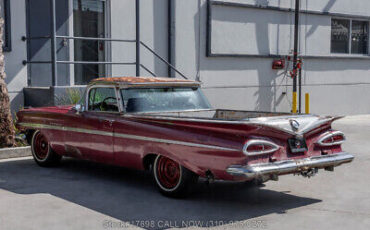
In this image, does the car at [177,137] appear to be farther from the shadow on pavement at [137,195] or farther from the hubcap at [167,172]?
the shadow on pavement at [137,195]

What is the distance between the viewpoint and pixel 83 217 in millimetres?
6055

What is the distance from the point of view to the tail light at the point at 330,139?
6738 millimetres

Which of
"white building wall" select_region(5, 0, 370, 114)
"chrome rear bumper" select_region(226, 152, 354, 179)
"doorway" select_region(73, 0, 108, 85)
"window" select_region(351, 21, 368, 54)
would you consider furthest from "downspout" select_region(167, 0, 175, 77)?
"chrome rear bumper" select_region(226, 152, 354, 179)

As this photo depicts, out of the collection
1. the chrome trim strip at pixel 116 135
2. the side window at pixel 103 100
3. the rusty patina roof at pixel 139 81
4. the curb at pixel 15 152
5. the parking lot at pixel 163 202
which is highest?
the rusty patina roof at pixel 139 81

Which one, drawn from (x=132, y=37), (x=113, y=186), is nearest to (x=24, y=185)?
(x=113, y=186)

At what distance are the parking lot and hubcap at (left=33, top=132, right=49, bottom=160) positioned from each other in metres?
0.30

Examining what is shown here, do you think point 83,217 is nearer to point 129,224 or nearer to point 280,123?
point 129,224

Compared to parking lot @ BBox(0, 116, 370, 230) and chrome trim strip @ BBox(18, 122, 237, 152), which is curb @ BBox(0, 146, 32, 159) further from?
parking lot @ BBox(0, 116, 370, 230)

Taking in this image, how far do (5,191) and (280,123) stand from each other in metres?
3.70

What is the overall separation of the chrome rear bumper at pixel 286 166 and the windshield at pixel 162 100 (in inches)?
83.1

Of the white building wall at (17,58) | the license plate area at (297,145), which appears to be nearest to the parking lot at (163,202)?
the license plate area at (297,145)

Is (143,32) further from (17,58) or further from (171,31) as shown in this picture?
(17,58)

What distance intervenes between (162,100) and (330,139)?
97.3 inches

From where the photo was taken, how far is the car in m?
6.12
